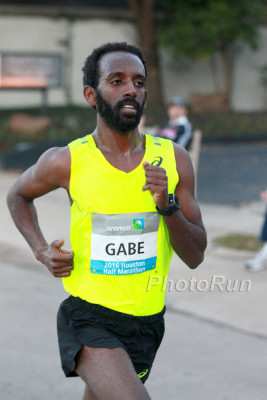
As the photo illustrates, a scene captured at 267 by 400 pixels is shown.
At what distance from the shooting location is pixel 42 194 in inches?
123

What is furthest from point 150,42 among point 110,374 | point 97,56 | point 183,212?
point 110,374

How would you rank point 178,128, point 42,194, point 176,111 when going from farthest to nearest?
point 176,111 → point 178,128 → point 42,194

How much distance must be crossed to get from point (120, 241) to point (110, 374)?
21.1 inches

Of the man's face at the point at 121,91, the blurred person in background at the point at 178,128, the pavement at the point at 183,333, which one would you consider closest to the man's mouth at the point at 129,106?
the man's face at the point at 121,91

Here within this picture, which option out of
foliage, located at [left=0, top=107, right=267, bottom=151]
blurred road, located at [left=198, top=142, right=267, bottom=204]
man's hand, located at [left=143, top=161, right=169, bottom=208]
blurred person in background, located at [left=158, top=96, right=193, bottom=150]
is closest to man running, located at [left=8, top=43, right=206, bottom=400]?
man's hand, located at [left=143, top=161, right=169, bottom=208]

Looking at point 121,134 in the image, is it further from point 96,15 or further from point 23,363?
point 96,15

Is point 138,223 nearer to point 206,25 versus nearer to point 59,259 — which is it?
point 59,259

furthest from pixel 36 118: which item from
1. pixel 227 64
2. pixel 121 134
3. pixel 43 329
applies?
pixel 121 134

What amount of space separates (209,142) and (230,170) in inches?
187

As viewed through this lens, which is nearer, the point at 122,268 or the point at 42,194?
the point at 122,268

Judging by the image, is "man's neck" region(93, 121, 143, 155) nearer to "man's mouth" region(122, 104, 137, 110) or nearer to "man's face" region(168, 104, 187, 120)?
"man's mouth" region(122, 104, 137, 110)

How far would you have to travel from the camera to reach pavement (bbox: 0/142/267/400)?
4656 mm

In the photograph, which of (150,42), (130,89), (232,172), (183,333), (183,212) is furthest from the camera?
(150,42)

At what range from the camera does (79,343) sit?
2895mm
